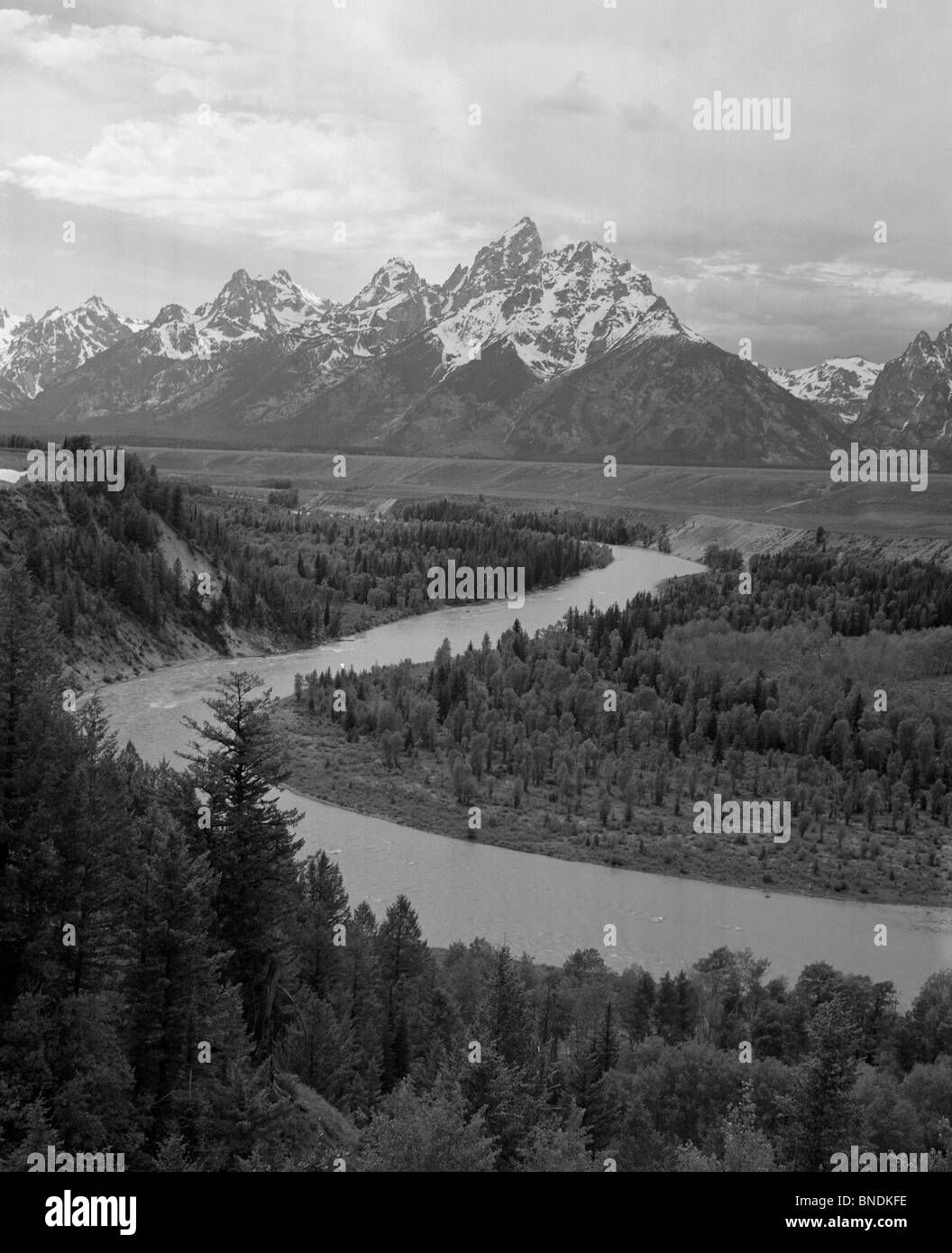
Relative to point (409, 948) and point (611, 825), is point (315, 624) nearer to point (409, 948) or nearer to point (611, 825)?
point (611, 825)

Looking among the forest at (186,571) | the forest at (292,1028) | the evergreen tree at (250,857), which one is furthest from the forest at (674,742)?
the evergreen tree at (250,857)

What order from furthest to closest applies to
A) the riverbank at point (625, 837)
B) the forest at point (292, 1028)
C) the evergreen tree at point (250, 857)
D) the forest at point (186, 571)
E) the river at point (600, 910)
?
the forest at point (186, 571), the riverbank at point (625, 837), the river at point (600, 910), the evergreen tree at point (250, 857), the forest at point (292, 1028)

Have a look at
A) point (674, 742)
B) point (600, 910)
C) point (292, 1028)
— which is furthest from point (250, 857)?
point (674, 742)

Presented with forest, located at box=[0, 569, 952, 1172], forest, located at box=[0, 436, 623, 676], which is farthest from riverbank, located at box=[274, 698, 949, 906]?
forest, located at box=[0, 436, 623, 676]

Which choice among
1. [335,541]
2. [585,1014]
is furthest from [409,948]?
[335,541]

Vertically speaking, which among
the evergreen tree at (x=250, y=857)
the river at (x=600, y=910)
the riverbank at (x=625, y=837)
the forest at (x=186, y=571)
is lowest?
the river at (x=600, y=910)

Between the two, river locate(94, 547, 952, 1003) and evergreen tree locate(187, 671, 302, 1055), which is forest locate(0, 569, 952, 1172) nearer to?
evergreen tree locate(187, 671, 302, 1055)

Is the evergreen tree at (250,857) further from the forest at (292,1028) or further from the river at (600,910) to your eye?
the river at (600,910)
